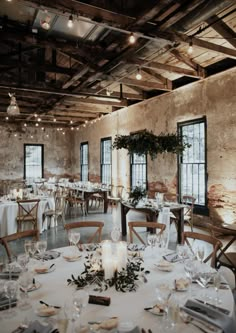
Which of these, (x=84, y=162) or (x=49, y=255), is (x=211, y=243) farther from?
(x=84, y=162)

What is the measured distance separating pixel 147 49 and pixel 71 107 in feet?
21.1

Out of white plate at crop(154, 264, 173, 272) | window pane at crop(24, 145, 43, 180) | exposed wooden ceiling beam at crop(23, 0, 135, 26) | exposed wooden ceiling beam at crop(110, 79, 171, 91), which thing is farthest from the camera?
window pane at crop(24, 145, 43, 180)

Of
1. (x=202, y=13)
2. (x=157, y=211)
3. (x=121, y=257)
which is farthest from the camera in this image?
(x=157, y=211)

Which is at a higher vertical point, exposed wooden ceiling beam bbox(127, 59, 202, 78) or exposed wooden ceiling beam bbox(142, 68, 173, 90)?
exposed wooden ceiling beam bbox(142, 68, 173, 90)

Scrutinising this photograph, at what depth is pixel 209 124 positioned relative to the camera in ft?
21.4

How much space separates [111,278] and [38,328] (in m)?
0.66

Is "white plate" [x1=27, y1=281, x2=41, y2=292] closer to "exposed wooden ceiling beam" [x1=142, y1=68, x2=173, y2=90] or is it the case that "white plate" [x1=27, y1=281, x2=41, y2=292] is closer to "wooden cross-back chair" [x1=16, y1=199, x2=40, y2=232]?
"wooden cross-back chair" [x1=16, y1=199, x2=40, y2=232]

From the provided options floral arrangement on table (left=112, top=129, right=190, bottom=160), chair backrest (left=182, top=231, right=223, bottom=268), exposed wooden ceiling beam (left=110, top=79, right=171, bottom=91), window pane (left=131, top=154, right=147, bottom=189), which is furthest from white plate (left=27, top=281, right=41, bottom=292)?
window pane (left=131, top=154, right=147, bottom=189)

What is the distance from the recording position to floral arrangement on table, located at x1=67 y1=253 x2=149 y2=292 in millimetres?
1814

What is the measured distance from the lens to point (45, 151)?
14.7m

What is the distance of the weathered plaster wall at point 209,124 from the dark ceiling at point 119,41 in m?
0.40

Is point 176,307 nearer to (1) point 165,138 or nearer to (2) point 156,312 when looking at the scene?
(2) point 156,312

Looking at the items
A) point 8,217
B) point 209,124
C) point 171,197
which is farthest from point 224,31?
point 8,217

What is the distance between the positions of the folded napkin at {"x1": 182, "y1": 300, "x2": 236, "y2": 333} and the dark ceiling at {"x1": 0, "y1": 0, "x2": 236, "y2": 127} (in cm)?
346
